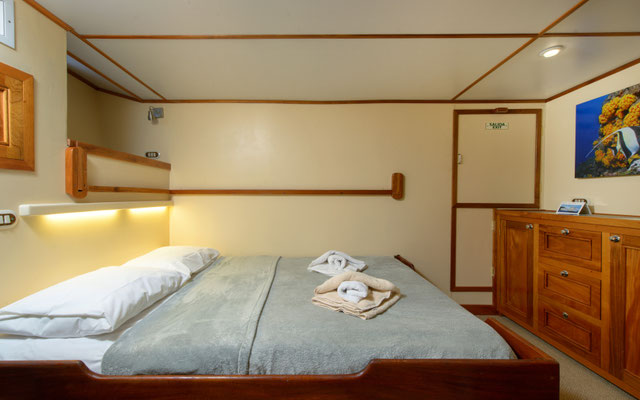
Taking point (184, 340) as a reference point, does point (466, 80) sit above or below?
above

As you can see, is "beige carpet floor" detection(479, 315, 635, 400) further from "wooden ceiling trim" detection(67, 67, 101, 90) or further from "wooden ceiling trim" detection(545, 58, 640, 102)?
"wooden ceiling trim" detection(67, 67, 101, 90)

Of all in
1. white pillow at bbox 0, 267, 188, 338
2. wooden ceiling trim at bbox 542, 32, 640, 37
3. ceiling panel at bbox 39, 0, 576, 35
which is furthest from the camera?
wooden ceiling trim at bbox 542, 32, 640, 37

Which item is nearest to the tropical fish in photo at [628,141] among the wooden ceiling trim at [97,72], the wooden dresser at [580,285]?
the wooden dresser at [580,285]

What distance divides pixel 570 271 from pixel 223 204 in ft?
10.1

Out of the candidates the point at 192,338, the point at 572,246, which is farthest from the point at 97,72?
the point at 572,246

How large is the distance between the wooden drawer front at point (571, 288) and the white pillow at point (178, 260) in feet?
9.41

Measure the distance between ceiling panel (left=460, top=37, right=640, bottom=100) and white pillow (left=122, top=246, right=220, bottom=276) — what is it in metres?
2.88

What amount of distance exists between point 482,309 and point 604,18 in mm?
2544

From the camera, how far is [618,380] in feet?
5.48

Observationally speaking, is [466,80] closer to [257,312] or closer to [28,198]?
[257,312]

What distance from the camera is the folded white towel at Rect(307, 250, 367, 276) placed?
2070mm

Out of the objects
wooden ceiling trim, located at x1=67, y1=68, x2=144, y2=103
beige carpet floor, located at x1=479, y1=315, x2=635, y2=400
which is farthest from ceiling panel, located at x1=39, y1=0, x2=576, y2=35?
beige carpet floor, located at x1=479, y1=315, x2=635, y2=400

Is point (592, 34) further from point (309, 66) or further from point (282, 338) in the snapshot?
point (282, 338)

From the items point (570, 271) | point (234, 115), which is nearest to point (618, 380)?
point (570, 271)
